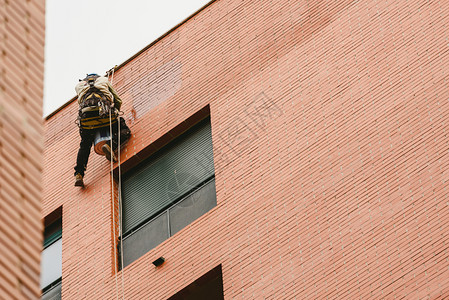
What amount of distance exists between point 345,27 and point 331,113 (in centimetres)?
191

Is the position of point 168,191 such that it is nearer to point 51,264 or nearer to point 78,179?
point 78,179

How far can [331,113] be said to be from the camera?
48.8 feet

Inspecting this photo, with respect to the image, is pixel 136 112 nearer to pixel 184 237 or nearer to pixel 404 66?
pixel 184 237

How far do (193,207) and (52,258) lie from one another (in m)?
3.16

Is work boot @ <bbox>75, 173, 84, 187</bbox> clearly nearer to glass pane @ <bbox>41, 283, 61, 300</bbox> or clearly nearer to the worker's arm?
the worker's arm

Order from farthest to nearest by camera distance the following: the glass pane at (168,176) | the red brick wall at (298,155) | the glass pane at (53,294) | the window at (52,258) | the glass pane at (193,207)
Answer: the window at (52,258)
the glass pane at (53,294)
the glass pane at (168,176)
the glass pane at (193,207)
the red brick wall at (298,155)

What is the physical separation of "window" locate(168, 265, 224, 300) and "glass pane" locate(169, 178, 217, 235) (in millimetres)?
1342

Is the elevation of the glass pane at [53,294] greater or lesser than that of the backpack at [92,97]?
lesser

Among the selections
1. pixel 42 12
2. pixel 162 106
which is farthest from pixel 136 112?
pixel 42 12

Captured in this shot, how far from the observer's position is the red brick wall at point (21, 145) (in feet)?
22.8

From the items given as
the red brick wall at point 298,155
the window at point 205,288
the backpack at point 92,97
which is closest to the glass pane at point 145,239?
the red brick wall at point 298,155

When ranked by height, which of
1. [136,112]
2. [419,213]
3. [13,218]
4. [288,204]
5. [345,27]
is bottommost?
[13,218]

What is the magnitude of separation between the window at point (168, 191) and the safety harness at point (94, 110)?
1073 millimetres

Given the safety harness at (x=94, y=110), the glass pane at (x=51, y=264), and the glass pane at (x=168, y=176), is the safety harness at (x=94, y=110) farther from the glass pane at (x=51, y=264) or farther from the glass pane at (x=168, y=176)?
the glass pane at (x=51, y=264)
